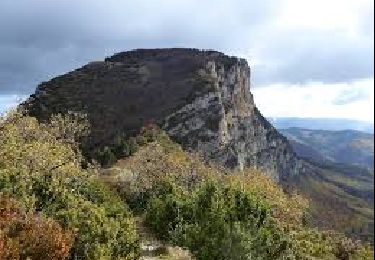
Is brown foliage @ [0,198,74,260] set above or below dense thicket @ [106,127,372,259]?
above

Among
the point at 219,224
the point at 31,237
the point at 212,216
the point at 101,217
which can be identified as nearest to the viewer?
the point at 31,237

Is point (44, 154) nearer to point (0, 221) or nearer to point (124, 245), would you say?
point (124, 245)

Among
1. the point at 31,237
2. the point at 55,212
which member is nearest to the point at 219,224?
the point at 55,212

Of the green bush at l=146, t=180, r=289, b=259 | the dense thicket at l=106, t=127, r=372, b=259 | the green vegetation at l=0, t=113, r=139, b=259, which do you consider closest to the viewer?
the green vegetation at l=0, t=113, r=139, b=259

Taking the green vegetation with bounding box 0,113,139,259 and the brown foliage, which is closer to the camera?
the brown foliage

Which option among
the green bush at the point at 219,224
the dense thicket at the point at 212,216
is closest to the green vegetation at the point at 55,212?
the green bush at the point at 219,224

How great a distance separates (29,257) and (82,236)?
833cm

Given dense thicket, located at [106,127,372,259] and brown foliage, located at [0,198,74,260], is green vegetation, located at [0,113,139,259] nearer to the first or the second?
brown foliage, located at [0,198,74,260]

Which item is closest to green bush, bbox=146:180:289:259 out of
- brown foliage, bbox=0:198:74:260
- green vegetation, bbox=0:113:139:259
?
green vegetation, bbox=0:113:139:259

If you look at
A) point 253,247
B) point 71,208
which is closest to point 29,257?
point 71,208

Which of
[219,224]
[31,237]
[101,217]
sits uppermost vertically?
[31,237]

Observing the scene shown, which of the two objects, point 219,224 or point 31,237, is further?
point 219,224

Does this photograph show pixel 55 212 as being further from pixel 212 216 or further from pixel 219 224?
pixel 212 216

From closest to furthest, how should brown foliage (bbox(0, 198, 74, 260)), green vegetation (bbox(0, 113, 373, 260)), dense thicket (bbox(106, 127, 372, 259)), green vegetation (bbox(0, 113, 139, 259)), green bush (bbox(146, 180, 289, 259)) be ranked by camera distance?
brown foliage (bbox(0, 198, 74, 260)) → green vegetation (bbox(0, 113, 139, 259)) → green vegetation (bbox(0, 113, 373, 260)) → green bush (bbox(146, 180, 289, 259)) → dense thicket (bbox(106, 127, 372, 259))
